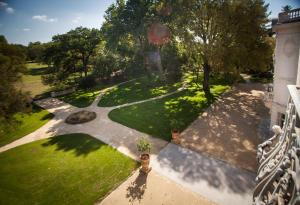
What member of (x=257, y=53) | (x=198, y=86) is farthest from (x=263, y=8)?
(x=198, y=86)

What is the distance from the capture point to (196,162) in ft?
35.2

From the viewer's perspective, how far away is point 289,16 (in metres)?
10.6

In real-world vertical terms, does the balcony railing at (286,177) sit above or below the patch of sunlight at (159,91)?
above

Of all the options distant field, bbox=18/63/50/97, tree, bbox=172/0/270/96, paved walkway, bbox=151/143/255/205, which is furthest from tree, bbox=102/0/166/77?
paved walkway, bbox=151/143/255/205

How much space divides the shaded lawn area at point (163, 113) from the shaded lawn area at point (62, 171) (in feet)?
12.5

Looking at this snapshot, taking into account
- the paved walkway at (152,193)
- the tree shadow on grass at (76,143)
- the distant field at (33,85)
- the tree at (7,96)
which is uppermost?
the tree at (7,96)

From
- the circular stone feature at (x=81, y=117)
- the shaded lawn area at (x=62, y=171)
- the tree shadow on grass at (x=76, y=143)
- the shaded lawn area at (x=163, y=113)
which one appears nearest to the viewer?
the shaded lawn area at (x=62, y=171)

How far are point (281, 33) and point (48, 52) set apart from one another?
29.4 metres

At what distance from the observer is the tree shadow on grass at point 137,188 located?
339 inches

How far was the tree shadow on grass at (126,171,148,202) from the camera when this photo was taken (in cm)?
861

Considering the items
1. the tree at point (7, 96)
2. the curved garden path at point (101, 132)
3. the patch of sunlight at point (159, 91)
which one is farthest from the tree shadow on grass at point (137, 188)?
the patch of sunlight at point (159, 91)

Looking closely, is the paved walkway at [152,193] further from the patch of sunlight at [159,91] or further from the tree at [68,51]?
the tree at [68,51]

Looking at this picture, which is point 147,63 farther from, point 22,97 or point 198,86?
point 22,97

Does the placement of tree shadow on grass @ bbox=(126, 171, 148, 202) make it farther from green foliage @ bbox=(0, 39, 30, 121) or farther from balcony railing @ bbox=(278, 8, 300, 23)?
balcony railing @ bbox=(278, 8, 300, 23)
